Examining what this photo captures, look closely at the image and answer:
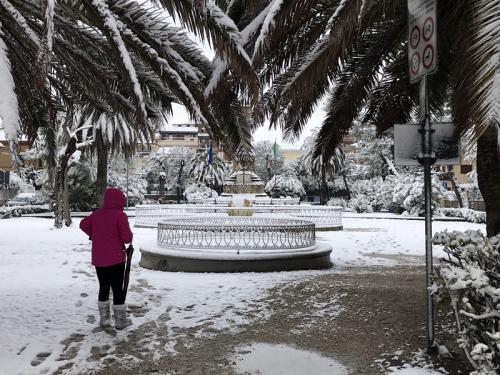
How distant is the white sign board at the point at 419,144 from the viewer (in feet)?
16.0

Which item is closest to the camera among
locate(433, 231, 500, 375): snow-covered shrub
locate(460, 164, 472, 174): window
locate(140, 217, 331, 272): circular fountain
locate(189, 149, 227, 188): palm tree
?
locate(433, 231, 500, 375): snow-covered shrub

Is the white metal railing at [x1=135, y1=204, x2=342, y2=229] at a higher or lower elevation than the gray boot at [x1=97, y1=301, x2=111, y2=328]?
higher

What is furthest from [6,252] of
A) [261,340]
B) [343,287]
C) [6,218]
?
[6,218]

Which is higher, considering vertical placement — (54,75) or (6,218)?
(54,75)

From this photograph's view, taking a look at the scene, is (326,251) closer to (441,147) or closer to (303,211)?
(441,147)

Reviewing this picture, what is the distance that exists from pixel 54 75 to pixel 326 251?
6311 mm

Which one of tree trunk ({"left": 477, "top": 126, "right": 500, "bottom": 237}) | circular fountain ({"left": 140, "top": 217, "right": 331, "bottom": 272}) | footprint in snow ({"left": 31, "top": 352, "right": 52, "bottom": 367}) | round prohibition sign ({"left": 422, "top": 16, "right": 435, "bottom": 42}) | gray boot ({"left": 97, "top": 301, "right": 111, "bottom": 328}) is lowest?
footprint in snow ({"left": 31, "top": 352, "right": 52, "bottom": 367})

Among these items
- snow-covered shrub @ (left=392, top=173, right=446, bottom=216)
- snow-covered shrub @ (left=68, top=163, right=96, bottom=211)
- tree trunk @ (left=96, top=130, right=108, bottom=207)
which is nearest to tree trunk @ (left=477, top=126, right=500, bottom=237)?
tree trunk @ (left=96, top=130, right=108, bottom=207)

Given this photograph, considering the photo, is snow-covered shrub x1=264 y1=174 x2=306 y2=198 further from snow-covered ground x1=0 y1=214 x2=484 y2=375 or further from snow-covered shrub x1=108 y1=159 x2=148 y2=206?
snow-covered ground x1=0 y1=214 x2=484 y2=375

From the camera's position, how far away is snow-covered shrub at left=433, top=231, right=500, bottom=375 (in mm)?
3166

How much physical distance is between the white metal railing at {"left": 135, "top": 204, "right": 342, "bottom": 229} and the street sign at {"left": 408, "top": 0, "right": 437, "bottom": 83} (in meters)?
16.8

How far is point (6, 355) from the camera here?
495cm

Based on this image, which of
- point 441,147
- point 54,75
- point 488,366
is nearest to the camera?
point 488,366

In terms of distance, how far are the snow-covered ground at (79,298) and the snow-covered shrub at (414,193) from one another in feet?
61.9
